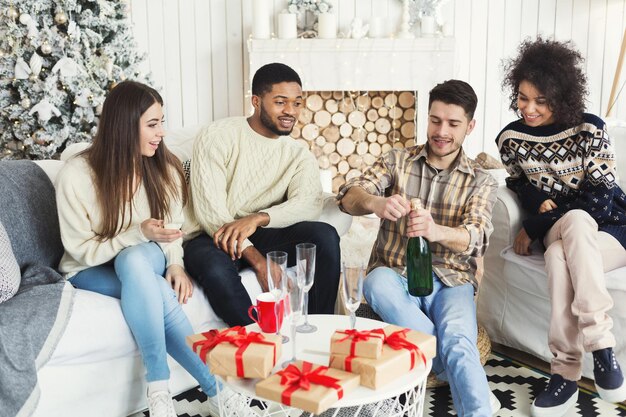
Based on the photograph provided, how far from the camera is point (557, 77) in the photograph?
2.42m

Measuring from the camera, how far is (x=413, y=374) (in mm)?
1545

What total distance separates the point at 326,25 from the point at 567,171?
8.27ft

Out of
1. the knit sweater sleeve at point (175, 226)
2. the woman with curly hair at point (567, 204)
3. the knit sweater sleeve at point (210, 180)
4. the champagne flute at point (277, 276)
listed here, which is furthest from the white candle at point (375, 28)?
the champagne flute at point (277, 276)

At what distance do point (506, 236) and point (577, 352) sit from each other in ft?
1.89

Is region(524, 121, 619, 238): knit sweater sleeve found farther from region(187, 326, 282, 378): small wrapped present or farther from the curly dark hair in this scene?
region(187, 326, 282, 378): small wrapped present

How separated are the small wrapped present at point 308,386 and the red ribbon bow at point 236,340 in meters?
0.08

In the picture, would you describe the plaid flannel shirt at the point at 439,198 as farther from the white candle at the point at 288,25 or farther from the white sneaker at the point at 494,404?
the white candle at the point at 288,25

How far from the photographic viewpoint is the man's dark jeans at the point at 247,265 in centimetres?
219

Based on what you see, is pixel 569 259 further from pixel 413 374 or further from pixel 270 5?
pixel 270 5

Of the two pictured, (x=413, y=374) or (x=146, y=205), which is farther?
(x=146, y=205)

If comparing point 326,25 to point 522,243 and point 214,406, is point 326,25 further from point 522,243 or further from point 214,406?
point 214,406

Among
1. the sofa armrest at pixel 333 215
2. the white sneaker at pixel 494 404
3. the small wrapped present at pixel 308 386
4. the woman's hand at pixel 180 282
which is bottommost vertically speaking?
the white sneaker at pixel 494 404

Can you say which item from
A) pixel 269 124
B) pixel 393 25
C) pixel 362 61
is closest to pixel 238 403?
pixel 269 124

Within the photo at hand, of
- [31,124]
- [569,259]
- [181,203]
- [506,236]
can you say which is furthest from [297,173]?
[31,124]
